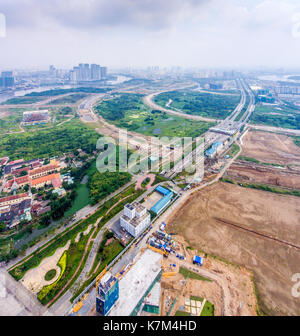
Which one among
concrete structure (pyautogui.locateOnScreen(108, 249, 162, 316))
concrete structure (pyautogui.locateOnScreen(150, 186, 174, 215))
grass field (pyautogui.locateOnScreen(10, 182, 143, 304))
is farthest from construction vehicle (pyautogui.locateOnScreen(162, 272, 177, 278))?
concrete structure (pyautogui.locateOnScreen(150, 186, 174, 215))

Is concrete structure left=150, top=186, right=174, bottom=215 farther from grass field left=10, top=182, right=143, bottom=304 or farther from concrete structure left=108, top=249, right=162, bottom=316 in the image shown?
concrete structure left=108, top=249, right=162, bottom=316

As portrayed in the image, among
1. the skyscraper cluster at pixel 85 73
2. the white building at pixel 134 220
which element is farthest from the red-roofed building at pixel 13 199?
the skyscraper cluster at pixel 85 73

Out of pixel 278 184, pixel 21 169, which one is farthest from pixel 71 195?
pixel 278 184

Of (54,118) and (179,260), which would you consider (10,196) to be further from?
(54,118)

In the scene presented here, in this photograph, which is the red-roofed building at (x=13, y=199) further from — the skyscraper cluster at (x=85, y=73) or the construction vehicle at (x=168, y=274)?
the skyscraper cluster at (x=85, y=73)

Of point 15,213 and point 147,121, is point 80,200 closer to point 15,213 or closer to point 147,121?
point 15,213

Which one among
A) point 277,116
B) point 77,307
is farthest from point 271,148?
point 77,307
